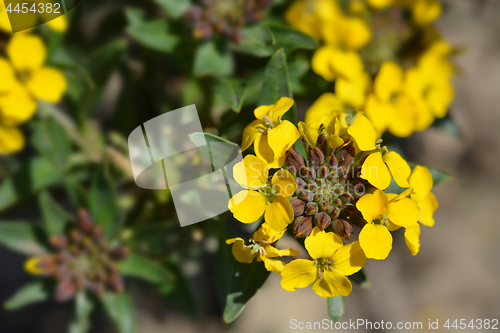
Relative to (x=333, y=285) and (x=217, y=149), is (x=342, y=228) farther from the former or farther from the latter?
(x=217, y=149)

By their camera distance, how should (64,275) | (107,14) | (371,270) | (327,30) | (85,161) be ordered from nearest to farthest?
(64,275) → (327,30) → (85,161) → (107,14) → (371,270)

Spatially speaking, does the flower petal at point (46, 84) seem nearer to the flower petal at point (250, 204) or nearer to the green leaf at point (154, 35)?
the green leaf at point (154, 35)

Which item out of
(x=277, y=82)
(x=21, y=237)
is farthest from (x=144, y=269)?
(x=277, y=82)

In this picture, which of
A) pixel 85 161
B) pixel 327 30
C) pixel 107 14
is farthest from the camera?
pixel 107 14

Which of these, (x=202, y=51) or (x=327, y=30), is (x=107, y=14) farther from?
(x=327, y=30)

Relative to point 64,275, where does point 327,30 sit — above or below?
above

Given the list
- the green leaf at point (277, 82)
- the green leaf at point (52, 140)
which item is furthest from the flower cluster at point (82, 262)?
the green leaf at point (277, 82)

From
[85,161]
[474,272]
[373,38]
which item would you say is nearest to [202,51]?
[85,161]
